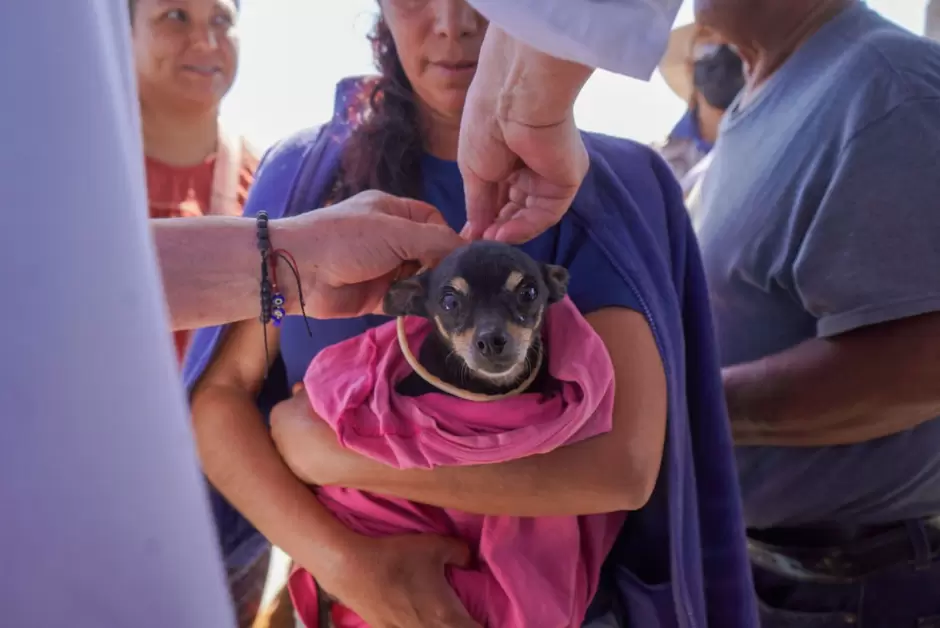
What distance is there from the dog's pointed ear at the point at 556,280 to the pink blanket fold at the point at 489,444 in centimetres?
2

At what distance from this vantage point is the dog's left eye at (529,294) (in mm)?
762

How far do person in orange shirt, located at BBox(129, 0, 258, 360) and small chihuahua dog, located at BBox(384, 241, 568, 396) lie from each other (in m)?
0.69

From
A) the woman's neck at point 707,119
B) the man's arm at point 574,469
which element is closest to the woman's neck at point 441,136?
the man's arm at point 574,469

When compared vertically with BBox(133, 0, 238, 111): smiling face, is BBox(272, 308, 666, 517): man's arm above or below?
below

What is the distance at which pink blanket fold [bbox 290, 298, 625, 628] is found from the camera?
0.67m

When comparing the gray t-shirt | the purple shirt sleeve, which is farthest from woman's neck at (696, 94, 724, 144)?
the purple shirt sleeve

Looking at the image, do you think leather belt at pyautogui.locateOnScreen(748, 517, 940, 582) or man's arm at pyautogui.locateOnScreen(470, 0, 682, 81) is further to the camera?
leather belt at pyautogui.locateOnScreen(748, 517, 940, 582)

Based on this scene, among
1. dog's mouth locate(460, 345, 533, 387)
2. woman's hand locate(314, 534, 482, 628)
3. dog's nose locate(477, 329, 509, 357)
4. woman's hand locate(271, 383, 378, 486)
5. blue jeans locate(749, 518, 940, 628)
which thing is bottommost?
blue jeans locate(749, 518, 940, 628)

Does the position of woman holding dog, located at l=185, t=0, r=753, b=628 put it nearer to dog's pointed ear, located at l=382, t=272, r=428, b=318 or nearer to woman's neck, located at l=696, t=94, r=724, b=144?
dog's pointed ear, located at l=382, t=272, r=428, b=318

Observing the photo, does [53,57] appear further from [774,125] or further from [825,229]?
[774,125]

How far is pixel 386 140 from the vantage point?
0.87 meters

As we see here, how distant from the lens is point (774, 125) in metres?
1.01

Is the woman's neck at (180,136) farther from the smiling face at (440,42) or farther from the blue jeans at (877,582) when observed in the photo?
the blue jeans at (877,582)

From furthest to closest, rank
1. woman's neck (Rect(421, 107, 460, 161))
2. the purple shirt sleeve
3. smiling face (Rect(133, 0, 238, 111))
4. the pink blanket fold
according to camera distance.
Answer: smiling face (Rect(133, 0, 238, 111)) < woman's neck (Rect(421, 107, 460, 161)) < the pink blanket fold < the purple shirt sleeve
